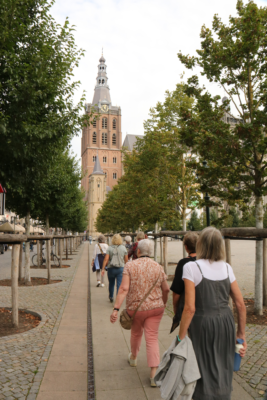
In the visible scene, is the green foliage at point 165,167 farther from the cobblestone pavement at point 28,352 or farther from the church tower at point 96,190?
the church tower at point 96,190

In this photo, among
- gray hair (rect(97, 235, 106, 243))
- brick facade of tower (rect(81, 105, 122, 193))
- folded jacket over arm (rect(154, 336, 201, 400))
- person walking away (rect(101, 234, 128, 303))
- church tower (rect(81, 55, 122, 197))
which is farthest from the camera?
brick facade of tower (rect(81, 105, 122, 193))

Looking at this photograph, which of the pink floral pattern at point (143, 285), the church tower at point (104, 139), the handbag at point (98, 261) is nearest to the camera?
the pink floral pattern at point (143, 285)

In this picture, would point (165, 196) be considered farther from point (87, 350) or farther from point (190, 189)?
point (87, 350)

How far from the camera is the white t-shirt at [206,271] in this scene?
3197 mm

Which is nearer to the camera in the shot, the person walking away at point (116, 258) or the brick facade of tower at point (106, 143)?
the person walking away at point (116, 258)

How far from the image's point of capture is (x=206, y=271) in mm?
3215

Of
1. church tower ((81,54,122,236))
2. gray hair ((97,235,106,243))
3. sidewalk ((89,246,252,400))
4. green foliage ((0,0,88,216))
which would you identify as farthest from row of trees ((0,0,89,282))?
church tower ((81,54,122,236))

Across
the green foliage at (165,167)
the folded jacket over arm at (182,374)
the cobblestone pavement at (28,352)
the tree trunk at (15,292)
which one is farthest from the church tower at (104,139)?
the folded jacket over arm at (182,374)

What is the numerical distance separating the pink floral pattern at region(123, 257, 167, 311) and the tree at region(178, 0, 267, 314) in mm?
3807

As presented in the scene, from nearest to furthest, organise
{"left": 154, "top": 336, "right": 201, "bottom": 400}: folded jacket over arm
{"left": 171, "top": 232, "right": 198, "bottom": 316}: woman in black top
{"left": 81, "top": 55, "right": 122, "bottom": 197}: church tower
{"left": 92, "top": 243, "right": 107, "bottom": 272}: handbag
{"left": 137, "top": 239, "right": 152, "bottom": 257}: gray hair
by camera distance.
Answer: {"left": 154, "top": 336, "right": 201, "bottom": 400}: folded jacket over arm → {"left": 171, "top": 232, "right": 198, "bottom": 316}: woman in black top → {"left": 137, "top": 239, "right": 152, "bottom": 257}: gray hair → {"left": 92, "top": 243, "right": 107, "bottom": 272}: handbag → {"left": 81, "top": 55, "right": 122, "bottom": 197}: church tower

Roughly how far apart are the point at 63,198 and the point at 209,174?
13.0 m

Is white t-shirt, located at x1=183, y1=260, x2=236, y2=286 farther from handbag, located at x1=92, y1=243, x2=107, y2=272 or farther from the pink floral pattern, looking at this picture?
handbag, located at x1=92, y1=243, x2=107, y2=272

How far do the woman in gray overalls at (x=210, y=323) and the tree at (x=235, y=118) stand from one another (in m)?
5.01

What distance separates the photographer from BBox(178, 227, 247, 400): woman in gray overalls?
10.2 feet
